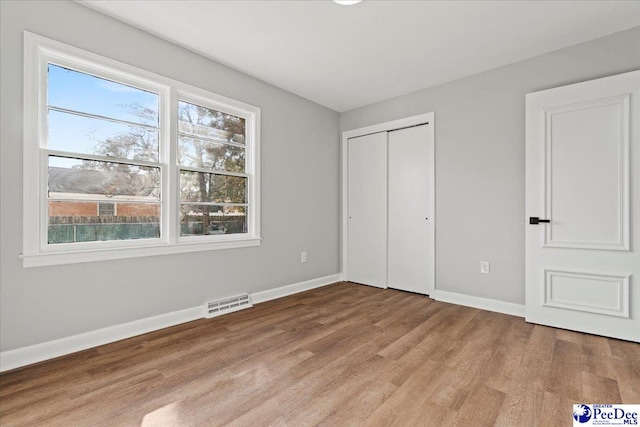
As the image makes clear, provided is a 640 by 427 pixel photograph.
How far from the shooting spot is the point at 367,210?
432cm

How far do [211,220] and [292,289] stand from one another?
137 cm

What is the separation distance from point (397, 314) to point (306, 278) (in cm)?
139

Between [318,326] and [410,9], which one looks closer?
[410,9]

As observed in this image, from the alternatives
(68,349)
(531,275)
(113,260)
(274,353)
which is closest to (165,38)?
(113,260)

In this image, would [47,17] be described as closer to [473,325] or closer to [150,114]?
[150,114]

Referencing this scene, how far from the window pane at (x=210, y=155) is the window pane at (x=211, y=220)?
0.43 m

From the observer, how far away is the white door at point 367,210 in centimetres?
416

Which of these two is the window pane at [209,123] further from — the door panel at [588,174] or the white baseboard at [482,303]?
the door panel at [588,174]

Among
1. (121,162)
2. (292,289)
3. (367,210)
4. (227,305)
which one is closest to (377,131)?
(367,210)

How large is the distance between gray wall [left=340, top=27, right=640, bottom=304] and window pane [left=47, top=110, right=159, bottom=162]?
3.07m

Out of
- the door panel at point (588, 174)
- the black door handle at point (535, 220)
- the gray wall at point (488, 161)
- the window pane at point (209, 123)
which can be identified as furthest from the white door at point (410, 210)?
the window pane at point (209, 123)

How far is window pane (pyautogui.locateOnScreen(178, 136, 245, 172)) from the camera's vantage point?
2912 mm

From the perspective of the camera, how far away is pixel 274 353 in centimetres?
220

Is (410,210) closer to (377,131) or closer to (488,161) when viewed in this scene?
(488,161)
